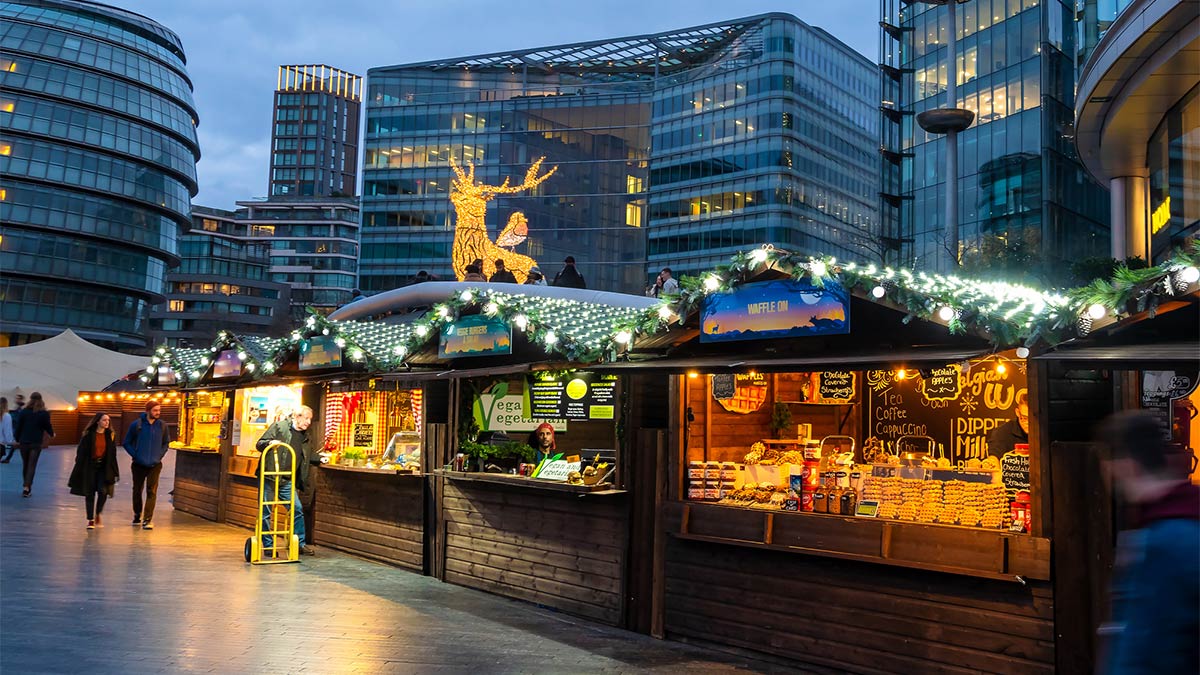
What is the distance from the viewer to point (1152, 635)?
9.20 feet

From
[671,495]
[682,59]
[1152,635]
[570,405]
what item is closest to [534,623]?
[671,495]

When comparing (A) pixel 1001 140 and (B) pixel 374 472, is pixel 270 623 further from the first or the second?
(A) pixel 1001 140

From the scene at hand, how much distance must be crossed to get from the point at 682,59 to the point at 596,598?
236 ft

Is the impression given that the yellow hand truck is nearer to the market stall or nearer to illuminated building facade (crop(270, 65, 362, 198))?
the market stall

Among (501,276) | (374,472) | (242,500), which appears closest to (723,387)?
(374,472)

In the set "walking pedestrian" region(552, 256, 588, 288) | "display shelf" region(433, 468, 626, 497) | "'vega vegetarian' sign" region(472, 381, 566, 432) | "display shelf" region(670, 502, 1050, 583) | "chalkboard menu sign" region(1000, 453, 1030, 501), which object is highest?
"walking pedestrian" region(552, 256, 588, 288)

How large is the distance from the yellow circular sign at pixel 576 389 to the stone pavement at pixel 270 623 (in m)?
2.13

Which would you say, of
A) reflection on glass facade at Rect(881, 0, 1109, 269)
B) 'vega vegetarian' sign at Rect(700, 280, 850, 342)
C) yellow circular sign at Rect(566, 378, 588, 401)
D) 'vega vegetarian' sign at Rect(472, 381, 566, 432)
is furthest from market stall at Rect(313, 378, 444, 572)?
reflection on glass facade at Rect(881, 0, 1109, 269)

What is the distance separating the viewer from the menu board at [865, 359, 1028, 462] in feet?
28.0

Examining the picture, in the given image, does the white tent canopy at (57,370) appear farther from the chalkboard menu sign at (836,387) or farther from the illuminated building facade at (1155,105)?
the illuminated building facade at (1155,105)

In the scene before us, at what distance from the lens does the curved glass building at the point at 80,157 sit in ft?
198

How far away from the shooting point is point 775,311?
7305 mm

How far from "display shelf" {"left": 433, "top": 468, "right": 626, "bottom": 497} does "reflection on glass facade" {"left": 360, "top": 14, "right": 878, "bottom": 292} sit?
58188 millimetres

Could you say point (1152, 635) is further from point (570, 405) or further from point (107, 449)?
point (107, 449)
